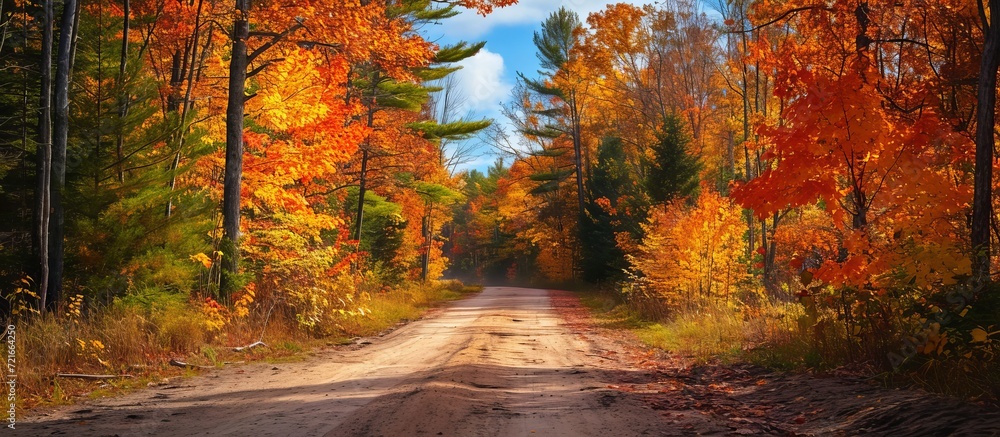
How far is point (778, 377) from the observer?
846 cm

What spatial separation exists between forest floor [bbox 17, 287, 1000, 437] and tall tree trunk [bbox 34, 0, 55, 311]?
322 cm

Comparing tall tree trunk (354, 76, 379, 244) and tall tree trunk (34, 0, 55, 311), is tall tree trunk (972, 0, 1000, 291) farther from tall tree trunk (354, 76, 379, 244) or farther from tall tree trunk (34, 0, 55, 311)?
tall tree trunk (354, 76, 379, 244)

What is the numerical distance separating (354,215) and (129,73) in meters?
18.0

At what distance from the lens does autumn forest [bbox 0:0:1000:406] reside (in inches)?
309

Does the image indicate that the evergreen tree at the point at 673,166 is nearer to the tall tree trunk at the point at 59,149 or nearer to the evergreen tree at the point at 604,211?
the evergreen tree at the point at 604,211

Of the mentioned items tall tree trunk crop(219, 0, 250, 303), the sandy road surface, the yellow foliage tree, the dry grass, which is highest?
tall tree trunk crop(219, 0, 250, 303)

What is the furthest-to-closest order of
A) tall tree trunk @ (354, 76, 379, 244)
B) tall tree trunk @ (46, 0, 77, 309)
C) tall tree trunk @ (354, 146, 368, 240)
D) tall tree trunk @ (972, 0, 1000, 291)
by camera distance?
tall tree trunk @ (354, 146, 368, 240) → tall tree trunk @ (354, 76, 379, 244) → tall tree trunk @ (46, 0, 77, 309) → tall tree trunk @ (972, 0, 1000, 291)

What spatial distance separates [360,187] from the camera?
2730cm

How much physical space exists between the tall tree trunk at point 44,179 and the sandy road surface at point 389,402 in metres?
3.20

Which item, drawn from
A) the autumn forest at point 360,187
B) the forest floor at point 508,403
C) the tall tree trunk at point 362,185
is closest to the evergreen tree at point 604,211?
the autumn forest at point 360,187

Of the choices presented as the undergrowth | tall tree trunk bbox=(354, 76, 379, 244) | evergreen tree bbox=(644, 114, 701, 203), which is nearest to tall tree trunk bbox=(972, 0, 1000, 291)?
the undergrowth

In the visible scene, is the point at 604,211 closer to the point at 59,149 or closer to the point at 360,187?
the point at 360,187

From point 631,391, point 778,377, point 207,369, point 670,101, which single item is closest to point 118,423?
point 207,369

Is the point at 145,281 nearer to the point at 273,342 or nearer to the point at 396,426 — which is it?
the point at 273,342
